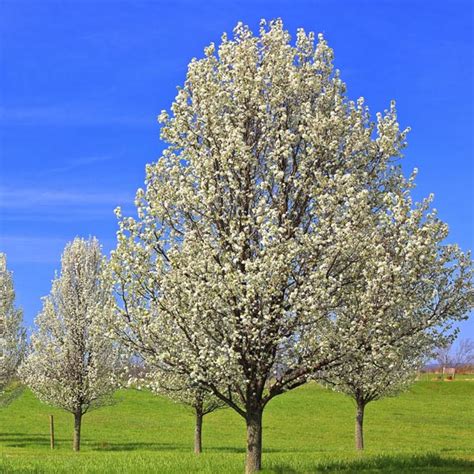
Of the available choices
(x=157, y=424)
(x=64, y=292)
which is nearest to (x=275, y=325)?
(x=64, y=292)

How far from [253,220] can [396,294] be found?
15.3 ft

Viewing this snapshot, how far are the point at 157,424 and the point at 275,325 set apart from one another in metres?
63.8

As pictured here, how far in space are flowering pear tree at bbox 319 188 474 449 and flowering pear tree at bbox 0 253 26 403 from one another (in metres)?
32.8

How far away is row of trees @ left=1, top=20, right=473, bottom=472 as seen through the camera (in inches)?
731

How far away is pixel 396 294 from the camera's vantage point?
19266 millimetres

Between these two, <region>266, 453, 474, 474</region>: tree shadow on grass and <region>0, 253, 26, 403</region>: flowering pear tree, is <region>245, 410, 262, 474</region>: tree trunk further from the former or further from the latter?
<region>0, 253, 26, 403</region>: flowering pear tree

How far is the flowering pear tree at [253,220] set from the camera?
60.5ft

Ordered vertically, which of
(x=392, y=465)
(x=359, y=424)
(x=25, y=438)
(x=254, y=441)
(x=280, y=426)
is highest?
(x=254, y=441)

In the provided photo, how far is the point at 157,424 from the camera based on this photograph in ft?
258

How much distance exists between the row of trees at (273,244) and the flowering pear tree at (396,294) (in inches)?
2.5

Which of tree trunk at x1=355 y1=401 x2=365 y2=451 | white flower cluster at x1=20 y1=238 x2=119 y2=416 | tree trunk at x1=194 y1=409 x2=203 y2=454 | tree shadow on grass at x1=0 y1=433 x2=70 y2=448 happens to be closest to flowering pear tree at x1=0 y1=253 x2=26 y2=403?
white flower cluster at x1=20 y1=238 x2=119 y2=416

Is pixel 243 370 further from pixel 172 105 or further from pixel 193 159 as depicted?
pixel 172 105

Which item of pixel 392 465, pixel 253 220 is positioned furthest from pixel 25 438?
pixel 253 220

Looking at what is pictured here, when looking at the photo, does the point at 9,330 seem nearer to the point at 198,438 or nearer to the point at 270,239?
the point at 198,438
